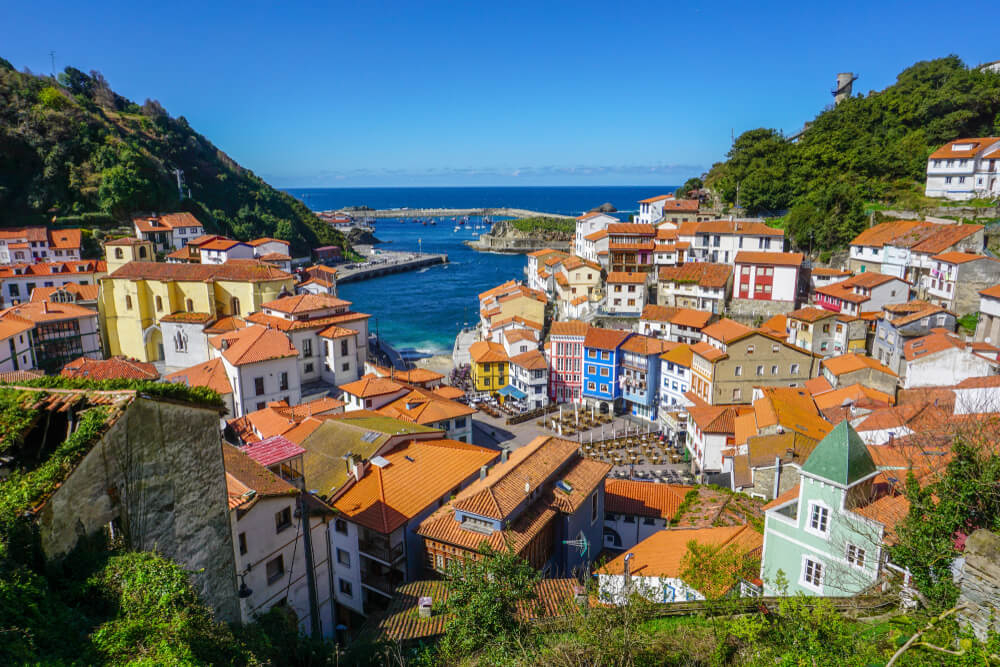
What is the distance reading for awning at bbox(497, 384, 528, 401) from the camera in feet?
124

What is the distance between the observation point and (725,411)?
27.1 m

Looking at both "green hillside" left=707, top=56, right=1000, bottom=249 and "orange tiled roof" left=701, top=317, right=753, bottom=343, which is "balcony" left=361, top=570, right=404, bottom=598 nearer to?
"orange tiled roof" left=701, top=317, right=753, bottom=343

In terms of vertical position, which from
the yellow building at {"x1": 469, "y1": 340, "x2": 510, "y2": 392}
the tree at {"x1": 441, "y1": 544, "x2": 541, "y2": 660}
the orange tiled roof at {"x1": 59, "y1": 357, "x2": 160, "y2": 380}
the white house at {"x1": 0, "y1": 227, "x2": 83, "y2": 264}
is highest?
the white house at {"x1": 0, "y1": 227, "x2": 83, "y2": 264}

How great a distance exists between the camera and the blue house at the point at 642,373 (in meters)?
34.7

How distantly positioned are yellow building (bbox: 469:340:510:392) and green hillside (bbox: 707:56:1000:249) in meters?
26.0

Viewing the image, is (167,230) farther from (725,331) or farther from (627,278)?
(725,331)

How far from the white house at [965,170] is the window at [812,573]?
136ft

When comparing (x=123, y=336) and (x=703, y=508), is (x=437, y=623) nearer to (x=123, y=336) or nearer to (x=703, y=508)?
(x=703, y=508)

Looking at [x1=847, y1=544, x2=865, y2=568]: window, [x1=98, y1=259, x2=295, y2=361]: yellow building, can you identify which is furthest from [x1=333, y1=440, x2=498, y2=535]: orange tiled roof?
[x1=98, y1=259, x2=295, y2=361]: yellow building

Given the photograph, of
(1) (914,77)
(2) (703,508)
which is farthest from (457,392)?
(1) (914,77)

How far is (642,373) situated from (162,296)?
3171 cm

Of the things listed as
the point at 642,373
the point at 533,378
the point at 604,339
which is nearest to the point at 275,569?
the point at 533,378

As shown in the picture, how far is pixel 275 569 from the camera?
11.7 m

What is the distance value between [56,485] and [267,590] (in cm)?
609
